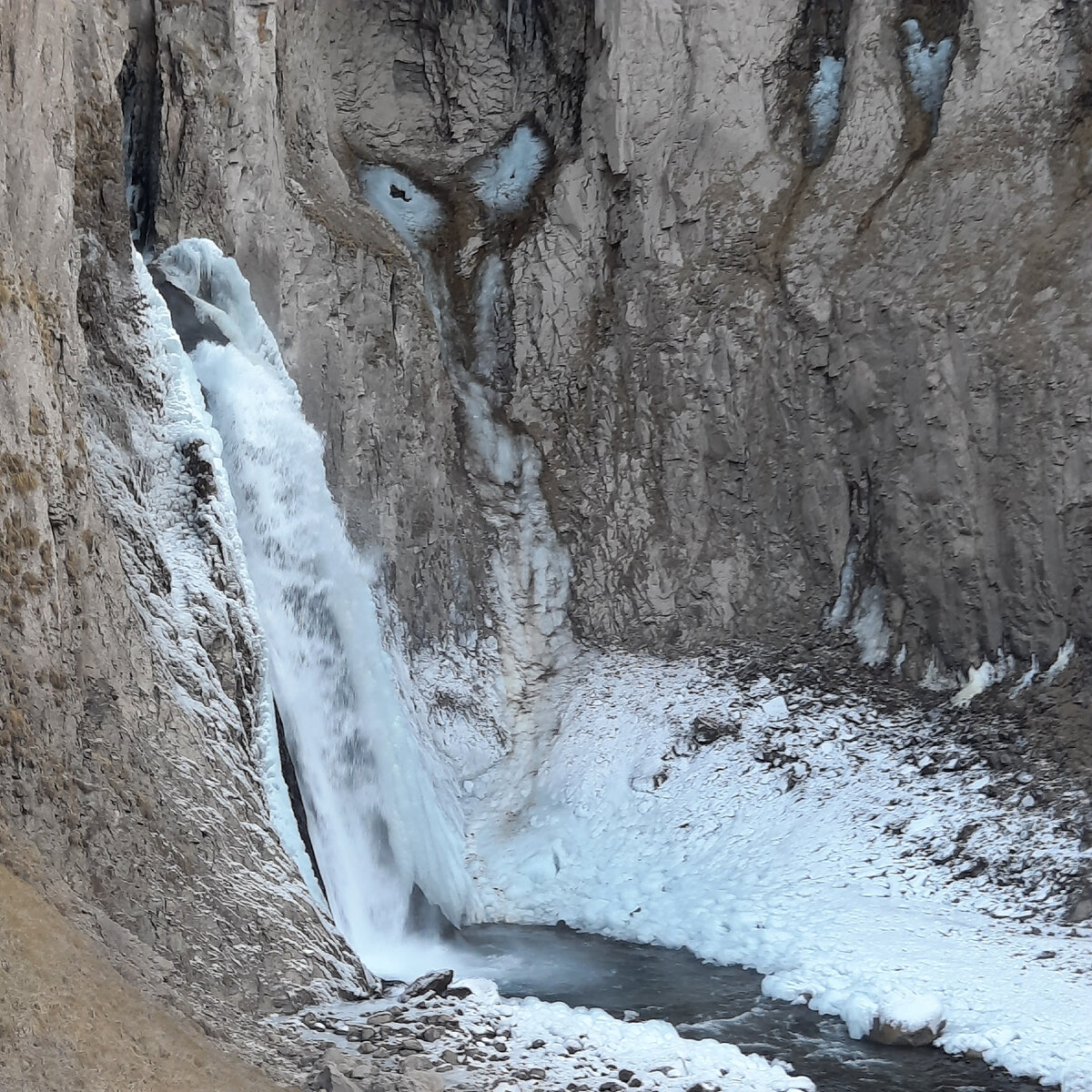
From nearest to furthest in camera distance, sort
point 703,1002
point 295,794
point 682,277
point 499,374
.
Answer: point 295,794
point 703,1002
point 682,277
point 499,374

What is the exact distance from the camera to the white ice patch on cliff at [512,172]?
1911cm

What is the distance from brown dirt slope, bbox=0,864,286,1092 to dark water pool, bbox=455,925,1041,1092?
455 centimetres

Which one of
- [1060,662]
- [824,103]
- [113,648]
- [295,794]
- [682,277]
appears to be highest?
[824,103]

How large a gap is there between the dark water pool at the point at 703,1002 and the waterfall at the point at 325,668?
3.47ft

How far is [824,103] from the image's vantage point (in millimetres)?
17375

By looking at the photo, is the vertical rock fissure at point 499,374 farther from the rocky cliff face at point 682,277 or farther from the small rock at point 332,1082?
the small rock at point 332,1082

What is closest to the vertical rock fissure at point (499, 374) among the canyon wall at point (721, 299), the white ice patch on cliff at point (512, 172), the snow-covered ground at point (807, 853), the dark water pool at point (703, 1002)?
the white ice patch on cliff at point (512, 172)

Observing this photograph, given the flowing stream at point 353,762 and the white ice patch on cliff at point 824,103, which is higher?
the white ice patch on cliff at point 824,103

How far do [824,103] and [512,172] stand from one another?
4.99 metres

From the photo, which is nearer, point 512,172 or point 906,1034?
point 906,1034

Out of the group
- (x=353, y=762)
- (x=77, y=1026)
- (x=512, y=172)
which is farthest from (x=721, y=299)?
(x=77, y=1026)

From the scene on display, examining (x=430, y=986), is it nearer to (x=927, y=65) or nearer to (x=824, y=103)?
(x=824, y=103)

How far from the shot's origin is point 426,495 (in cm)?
1697

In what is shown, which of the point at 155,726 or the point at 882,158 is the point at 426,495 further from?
the point at 155,726
